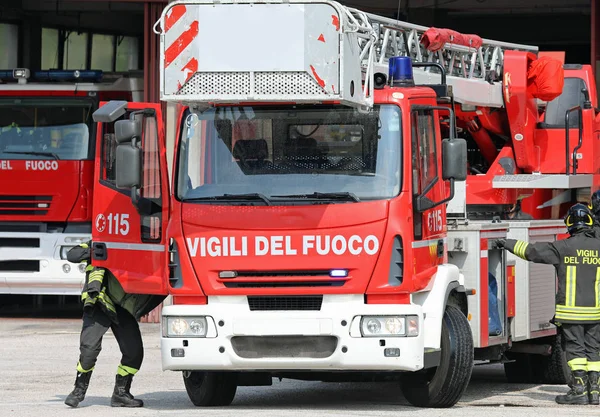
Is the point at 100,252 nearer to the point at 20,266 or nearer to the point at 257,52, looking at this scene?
the point at 257,52

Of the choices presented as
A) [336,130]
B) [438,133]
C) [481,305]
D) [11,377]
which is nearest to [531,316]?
[481,305]

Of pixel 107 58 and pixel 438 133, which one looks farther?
pixel 107 58

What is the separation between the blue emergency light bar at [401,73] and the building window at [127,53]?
21.5 m

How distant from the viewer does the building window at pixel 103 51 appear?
1219 inches

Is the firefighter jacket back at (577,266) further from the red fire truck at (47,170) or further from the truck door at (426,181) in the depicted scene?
the red fire truck at (47,170)

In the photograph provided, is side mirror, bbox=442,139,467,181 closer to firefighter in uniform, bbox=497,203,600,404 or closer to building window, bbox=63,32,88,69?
firefighter in uniform, bbox=497,203,600,404

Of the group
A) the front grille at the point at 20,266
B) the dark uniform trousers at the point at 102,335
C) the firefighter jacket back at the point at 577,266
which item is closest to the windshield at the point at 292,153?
the dark uniform trousers at the point at 102,335

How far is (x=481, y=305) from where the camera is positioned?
36.7 feet

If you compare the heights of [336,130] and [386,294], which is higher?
[336,130]

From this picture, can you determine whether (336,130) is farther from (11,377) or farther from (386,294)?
(11,377)

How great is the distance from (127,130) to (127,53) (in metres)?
22.5

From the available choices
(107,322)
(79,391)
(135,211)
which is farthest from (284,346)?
(79,391)

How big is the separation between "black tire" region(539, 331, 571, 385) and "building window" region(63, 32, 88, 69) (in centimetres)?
1843

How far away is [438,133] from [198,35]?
2164mm
